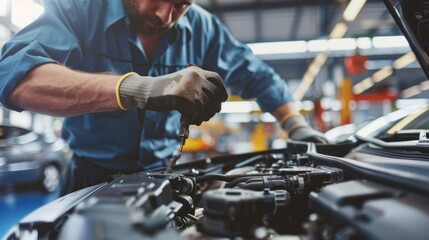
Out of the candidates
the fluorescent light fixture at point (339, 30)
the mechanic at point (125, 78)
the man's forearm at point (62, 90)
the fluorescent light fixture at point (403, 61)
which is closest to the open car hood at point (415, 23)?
the mechanic at point (125, 78)

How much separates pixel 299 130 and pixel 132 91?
1099 mm

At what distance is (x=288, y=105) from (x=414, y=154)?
3.20 feet

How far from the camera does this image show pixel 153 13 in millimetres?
1306

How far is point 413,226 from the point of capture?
1.77 ft

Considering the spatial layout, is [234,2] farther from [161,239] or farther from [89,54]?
[161,239]

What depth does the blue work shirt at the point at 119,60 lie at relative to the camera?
3.92ft

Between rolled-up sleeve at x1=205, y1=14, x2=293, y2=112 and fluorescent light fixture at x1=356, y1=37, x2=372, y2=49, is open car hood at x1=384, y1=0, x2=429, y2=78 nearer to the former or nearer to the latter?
rolled-up sleeve at x1=205, y1=14, x2=293, y2=112

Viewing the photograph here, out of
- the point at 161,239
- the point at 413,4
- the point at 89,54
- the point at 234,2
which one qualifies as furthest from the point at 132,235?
the point at 234,2

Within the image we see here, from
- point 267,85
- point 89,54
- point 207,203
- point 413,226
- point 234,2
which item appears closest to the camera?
point 413,226

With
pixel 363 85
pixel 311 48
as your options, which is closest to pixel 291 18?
pixel 311 48

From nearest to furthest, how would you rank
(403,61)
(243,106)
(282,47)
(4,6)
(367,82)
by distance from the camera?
(4,6) → (282,47) → (243,106) → (403,61) → (367,82)

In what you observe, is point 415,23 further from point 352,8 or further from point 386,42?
point 386,42

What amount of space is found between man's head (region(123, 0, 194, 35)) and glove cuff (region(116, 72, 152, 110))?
0.36 meters

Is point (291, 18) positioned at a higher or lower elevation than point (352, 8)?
higher
